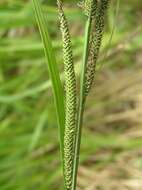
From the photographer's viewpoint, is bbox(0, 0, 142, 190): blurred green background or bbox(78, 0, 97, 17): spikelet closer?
bbox(78, 0, 97, 17): spikelet

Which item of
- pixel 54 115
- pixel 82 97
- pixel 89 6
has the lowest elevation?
pixel 54 115

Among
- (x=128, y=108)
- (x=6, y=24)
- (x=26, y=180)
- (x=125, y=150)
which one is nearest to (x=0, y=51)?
(x=6, y=24)

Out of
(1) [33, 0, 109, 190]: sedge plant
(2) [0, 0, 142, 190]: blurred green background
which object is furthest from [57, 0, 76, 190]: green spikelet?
(2) [0, 0, 142, 190]: blurred green background

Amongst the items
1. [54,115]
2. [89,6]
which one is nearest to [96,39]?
[89,6]

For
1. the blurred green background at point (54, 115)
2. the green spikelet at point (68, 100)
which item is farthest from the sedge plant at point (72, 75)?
the blurred green background at point (54, 115)

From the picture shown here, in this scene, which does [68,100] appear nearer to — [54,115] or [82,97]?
[82,97]

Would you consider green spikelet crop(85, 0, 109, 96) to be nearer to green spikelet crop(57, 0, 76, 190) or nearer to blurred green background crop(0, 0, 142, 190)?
green spikelet crop(57, 0, 76, 190)

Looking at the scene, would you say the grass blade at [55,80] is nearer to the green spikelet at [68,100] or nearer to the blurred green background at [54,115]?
the green spikelet at [68,100]

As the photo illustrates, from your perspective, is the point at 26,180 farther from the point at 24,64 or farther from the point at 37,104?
the point at 24,64
